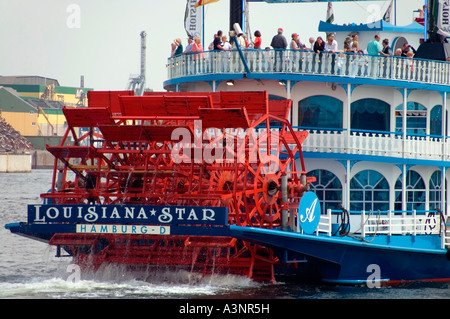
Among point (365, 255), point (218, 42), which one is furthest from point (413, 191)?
point (218, 42)

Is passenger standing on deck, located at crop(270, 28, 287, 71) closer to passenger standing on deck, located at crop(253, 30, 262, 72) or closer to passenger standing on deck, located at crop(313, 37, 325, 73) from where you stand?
passenger standing on deck, located at crop(253, 30, 262, 72)

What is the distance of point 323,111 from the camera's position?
15.9 meters

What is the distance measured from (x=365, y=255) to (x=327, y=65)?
11.3 feet

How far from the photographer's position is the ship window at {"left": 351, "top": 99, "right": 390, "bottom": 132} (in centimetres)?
1592

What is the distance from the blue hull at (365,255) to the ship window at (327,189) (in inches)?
58.1

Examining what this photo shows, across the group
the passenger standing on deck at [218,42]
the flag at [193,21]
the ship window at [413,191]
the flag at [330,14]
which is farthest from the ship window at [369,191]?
the flag at [330,14]

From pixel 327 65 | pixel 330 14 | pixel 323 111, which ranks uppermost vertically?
pixel 330 14

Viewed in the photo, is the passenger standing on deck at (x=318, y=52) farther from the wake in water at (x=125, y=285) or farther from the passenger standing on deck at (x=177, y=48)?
the wake in water at (x=125, y=285)

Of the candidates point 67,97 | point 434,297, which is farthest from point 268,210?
point 67,97

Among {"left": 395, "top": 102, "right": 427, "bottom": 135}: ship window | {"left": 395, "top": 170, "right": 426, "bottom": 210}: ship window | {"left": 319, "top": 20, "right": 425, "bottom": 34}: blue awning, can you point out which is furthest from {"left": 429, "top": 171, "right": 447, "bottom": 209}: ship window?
{"left": 319, "top": 20, "right": 425, "bottom": 34}: blue awning

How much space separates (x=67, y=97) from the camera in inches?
3819

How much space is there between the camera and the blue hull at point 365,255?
13156 millimetres

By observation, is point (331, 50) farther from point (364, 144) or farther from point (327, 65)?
point (364, 144)

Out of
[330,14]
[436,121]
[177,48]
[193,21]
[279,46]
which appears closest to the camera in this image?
[279,46]
